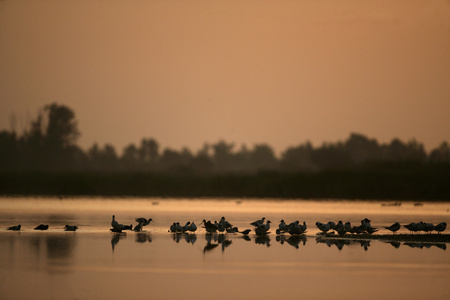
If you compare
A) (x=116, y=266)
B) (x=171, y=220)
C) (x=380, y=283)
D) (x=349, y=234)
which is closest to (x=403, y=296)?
(x=380, y=283)

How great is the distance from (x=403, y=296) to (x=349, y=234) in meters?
11.5

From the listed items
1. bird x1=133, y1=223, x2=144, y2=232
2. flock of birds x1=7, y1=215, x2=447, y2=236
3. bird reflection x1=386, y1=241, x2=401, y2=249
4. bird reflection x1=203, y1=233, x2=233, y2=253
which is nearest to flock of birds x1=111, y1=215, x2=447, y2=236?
flock of birds x1=7, y1=215, x2=447, y2=236

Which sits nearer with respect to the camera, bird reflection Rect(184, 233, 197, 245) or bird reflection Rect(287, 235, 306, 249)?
bird reflection Rect(287, 235, 306, 249)

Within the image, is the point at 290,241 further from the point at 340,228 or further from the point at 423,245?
the point at 423,245

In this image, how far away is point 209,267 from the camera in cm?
1677

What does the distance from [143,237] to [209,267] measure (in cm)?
674

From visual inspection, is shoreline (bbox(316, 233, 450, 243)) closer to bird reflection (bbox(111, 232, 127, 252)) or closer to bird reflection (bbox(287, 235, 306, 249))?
bird reflection (bbox(287, 235, 306, 249))

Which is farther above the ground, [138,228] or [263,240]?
[138,228]

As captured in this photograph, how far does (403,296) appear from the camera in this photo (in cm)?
1364

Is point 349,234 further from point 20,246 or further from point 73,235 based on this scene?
point 20,246

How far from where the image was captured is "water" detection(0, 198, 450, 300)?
1377 centimetres

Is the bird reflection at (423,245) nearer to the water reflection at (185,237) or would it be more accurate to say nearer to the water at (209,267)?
the water at (209,267)

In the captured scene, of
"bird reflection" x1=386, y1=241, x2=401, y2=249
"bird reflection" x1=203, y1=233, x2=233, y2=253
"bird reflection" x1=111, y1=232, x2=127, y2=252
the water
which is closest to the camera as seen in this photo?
the water

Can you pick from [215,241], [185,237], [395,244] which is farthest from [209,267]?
[395,244]
